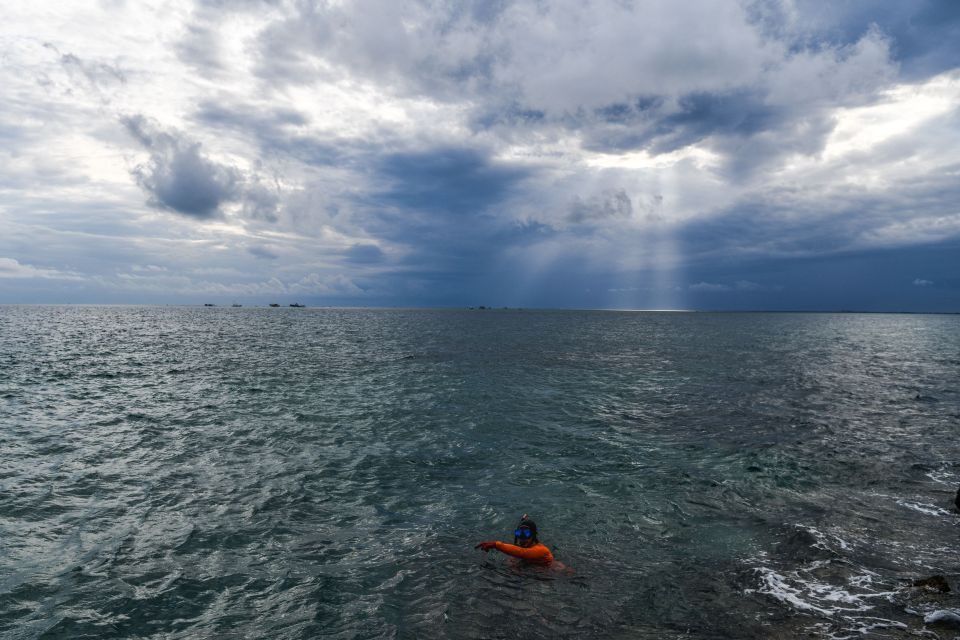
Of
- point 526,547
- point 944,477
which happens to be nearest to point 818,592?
point 526,547

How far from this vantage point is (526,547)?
15.2 meters

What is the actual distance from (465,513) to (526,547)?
4395 mm

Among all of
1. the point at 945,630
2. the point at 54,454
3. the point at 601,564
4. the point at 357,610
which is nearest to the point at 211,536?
the point at 357,610

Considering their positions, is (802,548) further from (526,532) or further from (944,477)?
(944,477)

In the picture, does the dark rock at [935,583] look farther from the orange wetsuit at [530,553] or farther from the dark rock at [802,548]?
the orange wetsuit at [530,553]

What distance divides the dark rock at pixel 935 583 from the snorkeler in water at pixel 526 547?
10.0 m

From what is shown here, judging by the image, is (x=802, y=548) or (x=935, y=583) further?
(x=802, y=548)

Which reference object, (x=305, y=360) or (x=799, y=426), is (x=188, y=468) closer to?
(x=799, y=426)

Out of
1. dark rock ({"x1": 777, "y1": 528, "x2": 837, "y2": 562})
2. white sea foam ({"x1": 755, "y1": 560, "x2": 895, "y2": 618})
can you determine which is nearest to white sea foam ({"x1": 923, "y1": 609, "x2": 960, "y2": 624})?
white sea foam ({"x1": 755, "y1": 560, "x2": 895, "y2": 618})

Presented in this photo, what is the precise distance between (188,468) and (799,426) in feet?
121

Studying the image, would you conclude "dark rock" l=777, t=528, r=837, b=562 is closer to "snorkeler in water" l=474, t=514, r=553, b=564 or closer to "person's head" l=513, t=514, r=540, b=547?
"snorkeler in water" l=474, t=514, r=553, b=564

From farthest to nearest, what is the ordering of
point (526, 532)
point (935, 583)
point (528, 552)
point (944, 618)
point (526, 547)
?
point (526, 532) → point (526, 547) → point (528, 552) → point (935, 583) → point (944, 618)

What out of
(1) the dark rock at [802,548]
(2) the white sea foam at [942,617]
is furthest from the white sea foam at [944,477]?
(2) the white sea foam at [942,617]

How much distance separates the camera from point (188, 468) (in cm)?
2381
